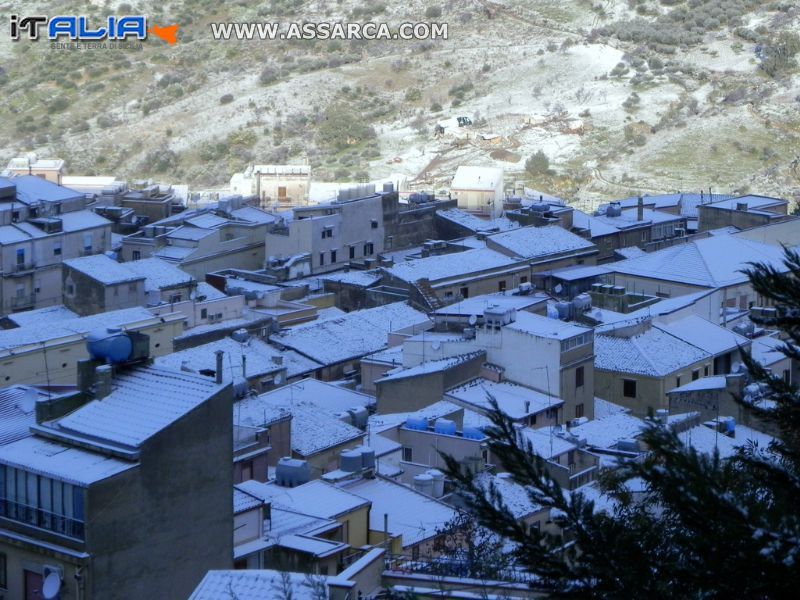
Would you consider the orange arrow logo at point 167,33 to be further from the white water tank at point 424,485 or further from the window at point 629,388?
the white water tank at point 424,485

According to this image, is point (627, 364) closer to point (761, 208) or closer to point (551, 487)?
point (761, 208)

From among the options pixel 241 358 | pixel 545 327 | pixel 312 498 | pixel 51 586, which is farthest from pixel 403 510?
pixel 241 358

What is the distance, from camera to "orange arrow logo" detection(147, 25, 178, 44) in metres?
98.7

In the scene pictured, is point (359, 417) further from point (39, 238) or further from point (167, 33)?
point (167, 33)

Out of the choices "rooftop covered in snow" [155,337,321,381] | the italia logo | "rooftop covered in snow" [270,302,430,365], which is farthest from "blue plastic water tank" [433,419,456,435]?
the italia logo

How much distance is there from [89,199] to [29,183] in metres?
5.80

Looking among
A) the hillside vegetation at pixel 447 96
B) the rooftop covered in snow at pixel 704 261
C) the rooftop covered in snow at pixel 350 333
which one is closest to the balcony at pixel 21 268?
the rooftop covered in snow at pixel 350 333

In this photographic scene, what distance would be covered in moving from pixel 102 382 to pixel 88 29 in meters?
83.2

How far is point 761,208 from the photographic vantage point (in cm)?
5528

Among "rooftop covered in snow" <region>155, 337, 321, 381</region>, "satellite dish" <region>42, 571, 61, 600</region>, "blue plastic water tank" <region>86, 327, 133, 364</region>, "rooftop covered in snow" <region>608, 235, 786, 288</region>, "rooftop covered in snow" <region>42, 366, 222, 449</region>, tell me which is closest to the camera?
"satellite dish" <region>42, 571, 61, 600</region>

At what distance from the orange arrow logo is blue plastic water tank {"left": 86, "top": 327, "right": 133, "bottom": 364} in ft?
268

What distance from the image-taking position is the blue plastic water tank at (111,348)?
1884 cm

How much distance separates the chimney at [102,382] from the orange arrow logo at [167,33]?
8212cm

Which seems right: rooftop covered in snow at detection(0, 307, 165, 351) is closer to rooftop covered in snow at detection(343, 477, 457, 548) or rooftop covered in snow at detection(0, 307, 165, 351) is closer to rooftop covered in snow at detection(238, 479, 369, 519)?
rooftop covered in snow at detection(343, 477, 457, 548)
